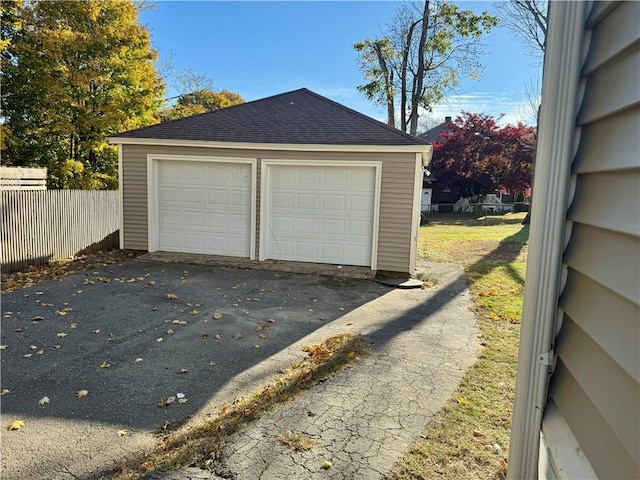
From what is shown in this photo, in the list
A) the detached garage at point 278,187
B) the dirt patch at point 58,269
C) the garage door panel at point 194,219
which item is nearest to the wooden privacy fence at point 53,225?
the dirt patch at point 58,269

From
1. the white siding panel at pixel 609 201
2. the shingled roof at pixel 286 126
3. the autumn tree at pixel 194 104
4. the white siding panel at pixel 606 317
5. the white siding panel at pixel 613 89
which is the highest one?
the autumn tree at pixel 194 104

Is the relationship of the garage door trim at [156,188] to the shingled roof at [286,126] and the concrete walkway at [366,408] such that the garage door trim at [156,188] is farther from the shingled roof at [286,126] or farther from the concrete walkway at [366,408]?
the concrete walkway at [366,408]

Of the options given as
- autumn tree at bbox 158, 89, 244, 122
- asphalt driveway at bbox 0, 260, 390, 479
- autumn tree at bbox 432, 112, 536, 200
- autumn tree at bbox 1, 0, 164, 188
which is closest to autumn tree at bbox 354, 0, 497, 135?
autumn tree at bbox 432, 112, 536, 200

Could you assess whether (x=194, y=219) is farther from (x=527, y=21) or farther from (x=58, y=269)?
(x=527, y=21)

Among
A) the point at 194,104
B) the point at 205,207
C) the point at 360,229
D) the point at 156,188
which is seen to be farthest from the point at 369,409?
the point at 194,104

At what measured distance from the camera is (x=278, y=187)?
9.13 metres

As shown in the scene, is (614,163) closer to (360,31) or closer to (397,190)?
(397,190)

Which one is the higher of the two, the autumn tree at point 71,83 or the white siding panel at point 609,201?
the autumn tree at point 71,83

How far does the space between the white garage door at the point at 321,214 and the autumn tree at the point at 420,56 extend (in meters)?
17.0

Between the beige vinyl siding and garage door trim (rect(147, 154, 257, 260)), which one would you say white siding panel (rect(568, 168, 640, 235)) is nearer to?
the beige vinyl siding

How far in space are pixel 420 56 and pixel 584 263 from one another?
2562 centimetres

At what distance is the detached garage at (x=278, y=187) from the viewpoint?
8602 millimetres

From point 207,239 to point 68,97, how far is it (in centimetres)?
875

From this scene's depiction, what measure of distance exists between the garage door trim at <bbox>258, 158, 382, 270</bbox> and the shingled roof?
16.5 inches
